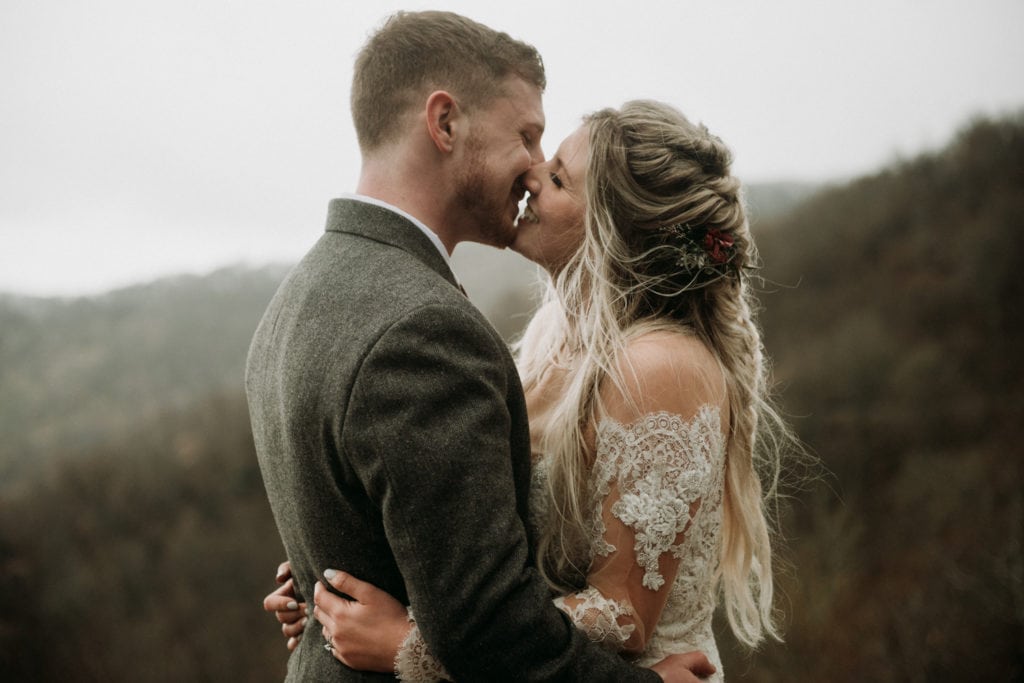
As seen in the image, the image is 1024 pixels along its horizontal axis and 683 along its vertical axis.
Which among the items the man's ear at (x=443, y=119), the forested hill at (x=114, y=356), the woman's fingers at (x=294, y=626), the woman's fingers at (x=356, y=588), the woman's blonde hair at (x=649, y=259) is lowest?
the forested hill at (x=114, y=356)

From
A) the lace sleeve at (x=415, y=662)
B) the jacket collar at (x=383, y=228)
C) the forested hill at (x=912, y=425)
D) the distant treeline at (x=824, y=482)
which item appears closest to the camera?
the lace sleeve at (x=415, y=662)

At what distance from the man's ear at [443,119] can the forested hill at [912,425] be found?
4.87 metres

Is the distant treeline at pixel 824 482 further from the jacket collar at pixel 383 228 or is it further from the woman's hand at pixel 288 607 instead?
the jacket collar at pixel 383 228

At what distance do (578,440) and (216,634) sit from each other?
276 inches

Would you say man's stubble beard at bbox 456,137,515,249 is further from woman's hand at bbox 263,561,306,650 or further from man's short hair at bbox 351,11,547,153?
woman's hand at bbox 263,561,306,650

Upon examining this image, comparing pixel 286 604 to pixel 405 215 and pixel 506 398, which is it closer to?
pixel 506 398

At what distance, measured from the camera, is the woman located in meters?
1.88

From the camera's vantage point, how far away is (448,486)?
1366mm

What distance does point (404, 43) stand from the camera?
1.91 m

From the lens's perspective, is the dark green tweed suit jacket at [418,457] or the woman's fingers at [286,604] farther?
the woman's fingers at [286,604]

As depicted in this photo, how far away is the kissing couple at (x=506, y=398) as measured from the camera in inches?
54.7

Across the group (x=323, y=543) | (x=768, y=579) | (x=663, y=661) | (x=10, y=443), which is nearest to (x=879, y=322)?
(x=768, y=579)

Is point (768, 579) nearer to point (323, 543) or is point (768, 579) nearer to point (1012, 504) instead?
point (323, 543)

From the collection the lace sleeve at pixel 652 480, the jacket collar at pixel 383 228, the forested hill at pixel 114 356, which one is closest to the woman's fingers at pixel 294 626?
the lace sleeve at pixel 652 480
